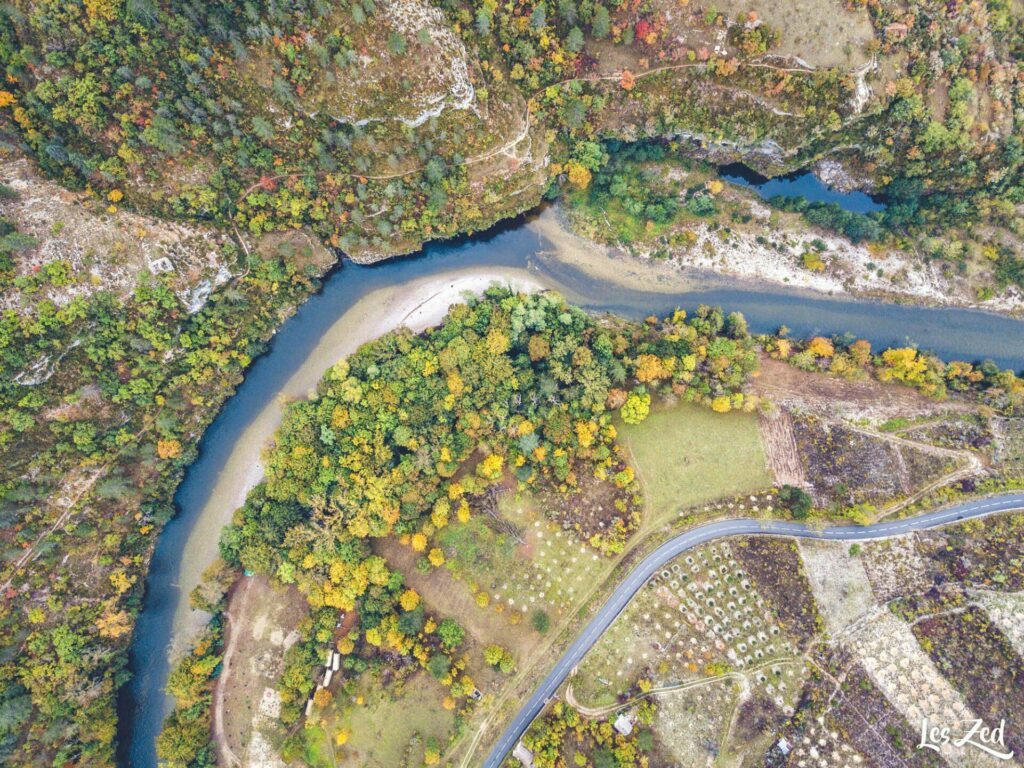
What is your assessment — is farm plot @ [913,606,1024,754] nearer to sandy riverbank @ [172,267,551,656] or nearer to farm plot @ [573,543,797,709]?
farm plot @ [573,543,797,709]

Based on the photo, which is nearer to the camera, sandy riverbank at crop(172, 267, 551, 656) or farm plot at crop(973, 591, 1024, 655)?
farm plot at crop(973, 591, 1024, 655)

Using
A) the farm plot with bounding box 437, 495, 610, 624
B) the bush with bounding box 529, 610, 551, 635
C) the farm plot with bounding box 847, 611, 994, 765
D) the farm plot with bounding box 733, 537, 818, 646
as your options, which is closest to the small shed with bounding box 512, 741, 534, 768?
the bush with bounding box 529, 610, 551, 635

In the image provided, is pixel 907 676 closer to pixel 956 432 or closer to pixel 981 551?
pixel 981 551

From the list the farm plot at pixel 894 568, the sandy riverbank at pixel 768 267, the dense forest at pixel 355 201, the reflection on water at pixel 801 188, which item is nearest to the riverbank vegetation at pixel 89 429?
the dense forest at pixel 355 201

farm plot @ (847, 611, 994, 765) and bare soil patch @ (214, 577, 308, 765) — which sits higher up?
farm plot @ (847, 611, 994, 765)

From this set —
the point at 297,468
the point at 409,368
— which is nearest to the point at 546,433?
the point at 409,368

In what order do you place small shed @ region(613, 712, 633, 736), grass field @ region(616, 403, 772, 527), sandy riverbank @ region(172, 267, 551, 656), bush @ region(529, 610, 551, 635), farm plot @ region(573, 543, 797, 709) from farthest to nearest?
1. sandy riverbank @ region(172, 267, 551, 656)
2. grass field @ region(616, 403, 772, 527)
3. bush @ region(529, 610, 551, 635)
4. farm plot @ region(573, 543, 797, 709)
5. small shed @ region(613, 712, 633, 736)

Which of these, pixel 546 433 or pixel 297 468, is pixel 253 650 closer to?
pixel 297 468
